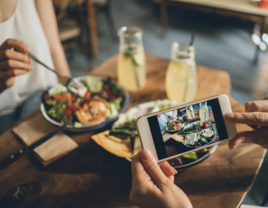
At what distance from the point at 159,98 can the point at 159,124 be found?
1.37ft

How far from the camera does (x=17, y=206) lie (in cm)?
57

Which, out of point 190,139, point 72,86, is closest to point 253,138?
point 190,139

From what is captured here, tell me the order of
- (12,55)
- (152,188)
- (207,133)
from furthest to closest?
(12,55)
(207,133)
(152,188)

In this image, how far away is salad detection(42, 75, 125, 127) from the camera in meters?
0.86

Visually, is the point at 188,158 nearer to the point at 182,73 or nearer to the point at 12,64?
the point at 182,73

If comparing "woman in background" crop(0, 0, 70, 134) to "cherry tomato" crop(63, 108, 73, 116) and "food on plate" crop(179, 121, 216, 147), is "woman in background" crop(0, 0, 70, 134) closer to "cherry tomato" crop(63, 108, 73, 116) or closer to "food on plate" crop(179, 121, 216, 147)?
"cherry tomato" crop(63, 108, 73, 116)

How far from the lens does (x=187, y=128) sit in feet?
1.96

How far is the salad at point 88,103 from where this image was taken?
0.86 m

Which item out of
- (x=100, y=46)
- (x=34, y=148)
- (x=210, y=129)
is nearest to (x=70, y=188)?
(x=34, y=148)

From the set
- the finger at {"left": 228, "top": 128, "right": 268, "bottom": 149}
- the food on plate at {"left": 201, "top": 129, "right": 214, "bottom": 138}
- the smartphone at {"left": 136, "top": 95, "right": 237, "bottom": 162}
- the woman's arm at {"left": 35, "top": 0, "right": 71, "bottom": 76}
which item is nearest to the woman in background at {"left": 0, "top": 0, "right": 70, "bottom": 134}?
the woman's arm at {"left": 35, "top": 0, "right": 71, "bottom": 76}

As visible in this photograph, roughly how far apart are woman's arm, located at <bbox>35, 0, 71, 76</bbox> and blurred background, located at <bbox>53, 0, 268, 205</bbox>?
0.99 meters

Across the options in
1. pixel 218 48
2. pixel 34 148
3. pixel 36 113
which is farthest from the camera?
pixel 218 48

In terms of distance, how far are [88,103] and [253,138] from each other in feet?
2.23

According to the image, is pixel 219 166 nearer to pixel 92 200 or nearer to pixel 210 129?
pixel 210 129
